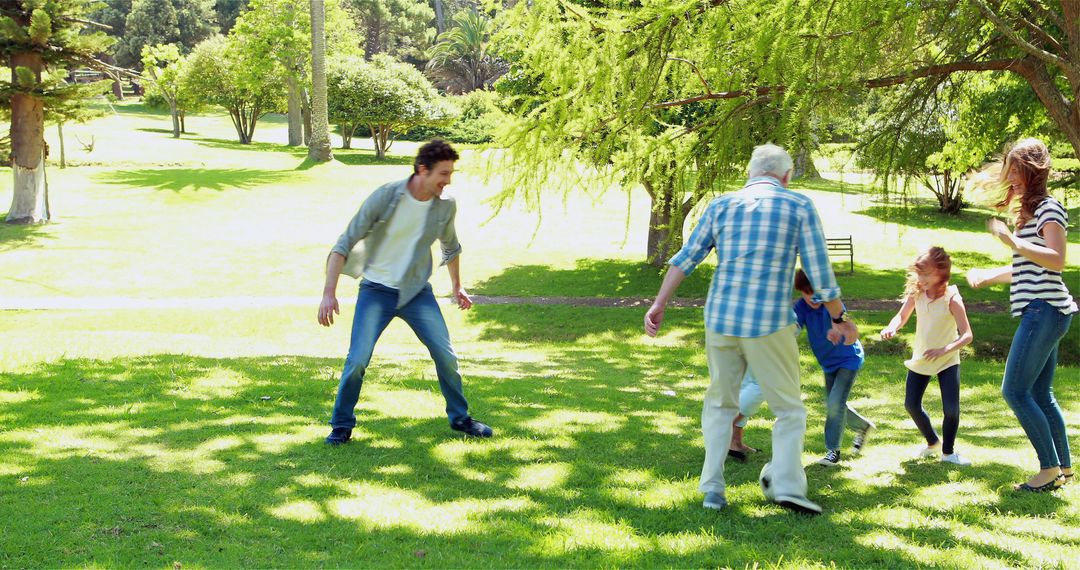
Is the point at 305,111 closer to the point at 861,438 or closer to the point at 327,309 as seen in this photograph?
the point at 327,309

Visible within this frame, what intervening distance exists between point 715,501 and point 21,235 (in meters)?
21.7

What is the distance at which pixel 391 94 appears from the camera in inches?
1449

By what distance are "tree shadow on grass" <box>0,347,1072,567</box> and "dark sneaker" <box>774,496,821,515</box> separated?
0.08 meters

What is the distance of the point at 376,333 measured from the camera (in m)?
5.69

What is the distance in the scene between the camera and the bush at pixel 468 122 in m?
10.9

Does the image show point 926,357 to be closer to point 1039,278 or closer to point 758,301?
point 1039,278

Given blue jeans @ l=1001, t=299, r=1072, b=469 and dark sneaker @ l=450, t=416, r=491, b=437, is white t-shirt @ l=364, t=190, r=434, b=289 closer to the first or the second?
dark sneaker @ l=450, t=416, r=491, b=437

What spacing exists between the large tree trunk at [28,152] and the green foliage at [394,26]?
5090 cm

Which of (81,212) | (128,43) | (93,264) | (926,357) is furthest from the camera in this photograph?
(128,43)

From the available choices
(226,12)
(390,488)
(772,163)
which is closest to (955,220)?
(772,163)

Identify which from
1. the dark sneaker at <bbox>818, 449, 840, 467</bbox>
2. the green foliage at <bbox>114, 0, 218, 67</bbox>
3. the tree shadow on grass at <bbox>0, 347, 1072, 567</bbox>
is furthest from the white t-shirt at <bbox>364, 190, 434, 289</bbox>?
the green foliage at <bbox>114, 0, 218, 67</bbox>

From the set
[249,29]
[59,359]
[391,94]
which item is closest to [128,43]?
[249,29]

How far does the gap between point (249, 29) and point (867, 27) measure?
3894cm

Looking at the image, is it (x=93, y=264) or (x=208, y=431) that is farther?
(x=93, y=264)
